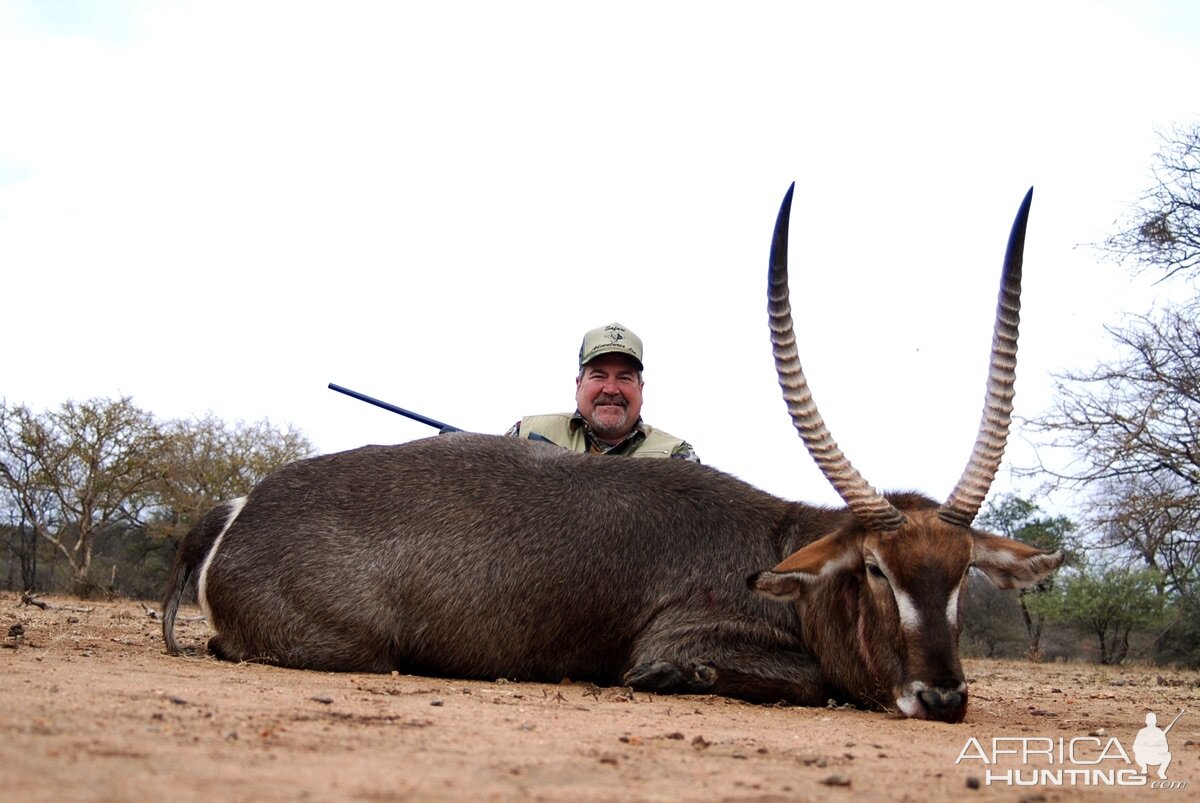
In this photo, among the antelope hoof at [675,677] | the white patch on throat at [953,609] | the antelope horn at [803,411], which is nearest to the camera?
the white patch on throat at [953,609]

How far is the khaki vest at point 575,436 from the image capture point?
9203 millimetres

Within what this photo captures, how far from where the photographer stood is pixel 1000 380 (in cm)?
587

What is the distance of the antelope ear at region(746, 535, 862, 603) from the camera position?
573 centimetres

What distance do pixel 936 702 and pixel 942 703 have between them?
3 centimetres

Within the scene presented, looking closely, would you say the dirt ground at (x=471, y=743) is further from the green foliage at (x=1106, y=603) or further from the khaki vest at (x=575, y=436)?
the green foliage at (x=1106, y=603)

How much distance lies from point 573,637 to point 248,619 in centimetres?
172

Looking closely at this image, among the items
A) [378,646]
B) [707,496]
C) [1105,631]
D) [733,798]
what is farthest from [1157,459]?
[733,798]

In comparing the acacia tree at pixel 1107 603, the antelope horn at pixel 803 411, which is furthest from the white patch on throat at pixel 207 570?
the acacia tree at pixel 1107 603

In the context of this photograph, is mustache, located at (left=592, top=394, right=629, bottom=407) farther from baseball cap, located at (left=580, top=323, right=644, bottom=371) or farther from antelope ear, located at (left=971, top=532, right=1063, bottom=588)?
antelope ear, located at (left=971, top=532, right=1063, bottom=588)

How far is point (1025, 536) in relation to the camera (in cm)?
3275

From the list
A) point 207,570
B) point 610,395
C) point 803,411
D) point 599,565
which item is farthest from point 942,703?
point 610,395

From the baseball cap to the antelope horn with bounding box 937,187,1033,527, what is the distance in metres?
3.68

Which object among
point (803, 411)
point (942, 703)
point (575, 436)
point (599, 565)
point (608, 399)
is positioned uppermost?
point (608, 399)

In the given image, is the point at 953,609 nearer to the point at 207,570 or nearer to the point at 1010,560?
the point at 1010,560
